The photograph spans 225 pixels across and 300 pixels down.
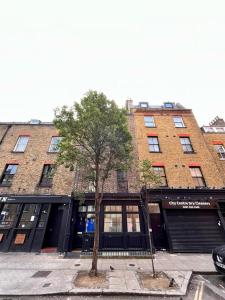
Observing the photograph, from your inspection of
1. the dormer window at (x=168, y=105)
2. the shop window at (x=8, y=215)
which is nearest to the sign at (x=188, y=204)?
the shop window at (x=8, y=215)

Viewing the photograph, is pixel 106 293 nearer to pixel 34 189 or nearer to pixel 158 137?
pixel 34 189

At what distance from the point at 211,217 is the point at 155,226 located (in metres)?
4.08

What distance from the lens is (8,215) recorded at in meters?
12.1

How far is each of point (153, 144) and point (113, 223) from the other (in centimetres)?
780

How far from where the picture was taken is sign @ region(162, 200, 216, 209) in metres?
11.7

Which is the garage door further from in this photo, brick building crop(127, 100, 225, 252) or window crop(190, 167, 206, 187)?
window crop(190, 167, 206, 187)

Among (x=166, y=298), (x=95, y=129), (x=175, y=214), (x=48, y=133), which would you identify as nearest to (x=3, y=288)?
(x=166, y=298)

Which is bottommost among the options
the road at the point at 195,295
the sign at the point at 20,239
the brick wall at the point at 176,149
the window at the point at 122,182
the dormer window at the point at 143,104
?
the road at the point at 195,295

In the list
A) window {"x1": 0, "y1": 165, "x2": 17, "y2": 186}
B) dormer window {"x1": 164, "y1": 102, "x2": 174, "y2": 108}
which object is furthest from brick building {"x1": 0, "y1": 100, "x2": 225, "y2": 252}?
dormer window {"x1": 164, "y1": 102, "x2": 174, "y2": 108}

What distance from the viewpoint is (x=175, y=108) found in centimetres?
1838

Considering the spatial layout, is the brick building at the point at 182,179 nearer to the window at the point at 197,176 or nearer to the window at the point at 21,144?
the window at the point at 197,176

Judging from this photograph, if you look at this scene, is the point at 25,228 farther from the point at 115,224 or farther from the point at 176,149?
the point at 176,149

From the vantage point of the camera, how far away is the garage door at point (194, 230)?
1084 cm

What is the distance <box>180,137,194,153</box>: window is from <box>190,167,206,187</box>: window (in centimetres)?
176
